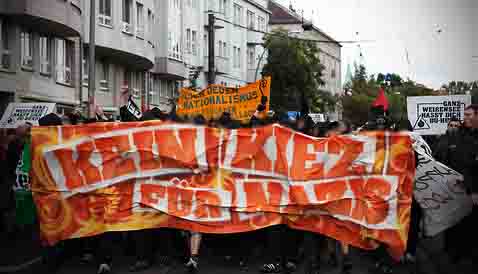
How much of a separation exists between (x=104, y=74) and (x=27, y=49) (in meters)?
9.54

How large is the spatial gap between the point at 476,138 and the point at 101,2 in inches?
1058

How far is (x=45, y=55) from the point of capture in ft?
94.7

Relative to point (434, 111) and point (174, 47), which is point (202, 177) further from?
point (174, 47)

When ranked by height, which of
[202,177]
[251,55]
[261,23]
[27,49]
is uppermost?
[261,23]

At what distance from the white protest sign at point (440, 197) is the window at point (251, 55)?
59.2 m

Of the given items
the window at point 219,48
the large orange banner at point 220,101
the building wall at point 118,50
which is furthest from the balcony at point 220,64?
the large orange banner at point 220,101

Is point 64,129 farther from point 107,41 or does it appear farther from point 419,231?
point 107,41

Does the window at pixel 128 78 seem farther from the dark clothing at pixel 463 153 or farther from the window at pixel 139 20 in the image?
the dark clothing at pixel 463 153

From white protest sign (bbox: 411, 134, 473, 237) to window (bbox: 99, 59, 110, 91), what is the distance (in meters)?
27.0

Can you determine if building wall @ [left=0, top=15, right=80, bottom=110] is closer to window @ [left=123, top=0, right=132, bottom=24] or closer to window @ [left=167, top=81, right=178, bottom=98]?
window @ [left=123, top=0, right=132, bottom=24]

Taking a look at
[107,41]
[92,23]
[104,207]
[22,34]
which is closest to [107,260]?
[104,207]

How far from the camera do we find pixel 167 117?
34.2 ft

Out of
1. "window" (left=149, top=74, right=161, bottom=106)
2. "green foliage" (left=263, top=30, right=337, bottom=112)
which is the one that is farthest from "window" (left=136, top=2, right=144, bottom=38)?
"green foliage" (left=263, top=30, right=337, bottom=112)

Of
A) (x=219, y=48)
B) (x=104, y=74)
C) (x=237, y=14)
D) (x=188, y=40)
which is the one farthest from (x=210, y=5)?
(x=104, y=74)
